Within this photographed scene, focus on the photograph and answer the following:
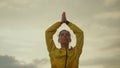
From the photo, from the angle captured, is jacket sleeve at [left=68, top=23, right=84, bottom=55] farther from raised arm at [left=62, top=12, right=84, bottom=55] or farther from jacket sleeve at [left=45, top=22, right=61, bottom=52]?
jacket sleeve at [left=45, top=22, right=61, bottom=52]

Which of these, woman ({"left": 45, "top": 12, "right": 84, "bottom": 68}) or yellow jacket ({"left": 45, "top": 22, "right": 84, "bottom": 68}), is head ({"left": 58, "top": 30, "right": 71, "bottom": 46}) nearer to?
woman ({"left": 45, "top": 12, "right": 84, "bottom": 68})

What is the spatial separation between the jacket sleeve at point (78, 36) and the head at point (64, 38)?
302 millimetres

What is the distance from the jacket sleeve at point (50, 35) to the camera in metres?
10.6

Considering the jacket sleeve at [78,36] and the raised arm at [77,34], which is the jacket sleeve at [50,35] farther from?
the jacket sleeve at [78,36]

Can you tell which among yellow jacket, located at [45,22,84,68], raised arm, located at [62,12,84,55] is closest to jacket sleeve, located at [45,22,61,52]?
yellow jacket, located at [45,22,84,68]

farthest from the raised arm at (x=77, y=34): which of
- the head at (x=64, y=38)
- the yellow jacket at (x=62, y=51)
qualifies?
the head at (x=64, y=38)

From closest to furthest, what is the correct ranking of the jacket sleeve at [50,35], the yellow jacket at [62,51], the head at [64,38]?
1. the yellow jacket at [62,51]
2. the head at [64,38]
3. the jacket sleeve at [50,35]

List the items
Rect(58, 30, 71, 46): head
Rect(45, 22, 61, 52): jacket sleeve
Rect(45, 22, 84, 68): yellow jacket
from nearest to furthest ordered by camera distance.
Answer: Rect(45, 22, 84, 68): yellow jacket < Rect(58, 30, 71, 46): head < Rect(45, 22, 61, 52): jacket sleeve

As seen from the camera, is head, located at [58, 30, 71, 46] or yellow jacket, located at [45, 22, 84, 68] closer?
yellow jacket, located at [45, 22, 84, 68]

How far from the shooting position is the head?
10.3m

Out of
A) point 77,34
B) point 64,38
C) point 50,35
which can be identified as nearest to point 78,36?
point 77,34

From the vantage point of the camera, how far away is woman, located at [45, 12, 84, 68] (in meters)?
10.2

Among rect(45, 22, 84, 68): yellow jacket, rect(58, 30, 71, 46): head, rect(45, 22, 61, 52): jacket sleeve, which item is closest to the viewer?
rect(45, 22, 84, 68): yellow jacket

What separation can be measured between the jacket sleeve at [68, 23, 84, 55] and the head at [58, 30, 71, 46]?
0.99 ft
